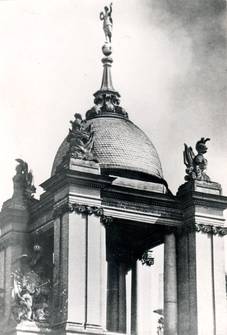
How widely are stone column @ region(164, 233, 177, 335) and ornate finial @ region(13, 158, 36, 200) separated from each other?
671cm

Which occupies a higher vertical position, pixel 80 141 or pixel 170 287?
pixel 80 141

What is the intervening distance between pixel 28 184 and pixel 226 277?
32.5 feet

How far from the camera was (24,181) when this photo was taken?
133 feet

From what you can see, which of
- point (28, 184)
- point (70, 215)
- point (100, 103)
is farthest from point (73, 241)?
point (100, 103)

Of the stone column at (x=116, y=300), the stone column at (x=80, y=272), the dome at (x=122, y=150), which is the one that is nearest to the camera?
the stone column at (x=80, y=272)

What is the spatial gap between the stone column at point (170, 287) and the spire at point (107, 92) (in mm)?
6783

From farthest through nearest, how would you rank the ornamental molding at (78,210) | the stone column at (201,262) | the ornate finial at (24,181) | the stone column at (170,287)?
the ornate finial at (24,181), the stone column at (170,287), the stone column at (201,262), the ornamental molding at (78,210)

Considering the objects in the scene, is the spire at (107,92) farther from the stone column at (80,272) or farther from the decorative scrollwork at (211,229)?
the stone column at (80,272)

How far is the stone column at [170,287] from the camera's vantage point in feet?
120

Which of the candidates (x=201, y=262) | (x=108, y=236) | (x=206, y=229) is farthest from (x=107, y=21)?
(x=201, y=262)

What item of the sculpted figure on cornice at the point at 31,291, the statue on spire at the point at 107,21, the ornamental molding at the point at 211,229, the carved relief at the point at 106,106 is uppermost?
the statue on spire at the point at 107,21

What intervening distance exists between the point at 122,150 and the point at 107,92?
4178 millimetres

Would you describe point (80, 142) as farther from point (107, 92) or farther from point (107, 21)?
point (107, 21)

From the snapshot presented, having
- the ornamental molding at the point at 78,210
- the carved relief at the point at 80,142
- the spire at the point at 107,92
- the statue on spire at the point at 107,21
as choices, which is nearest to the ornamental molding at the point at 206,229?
the ornamental molding at the point at 78,210
